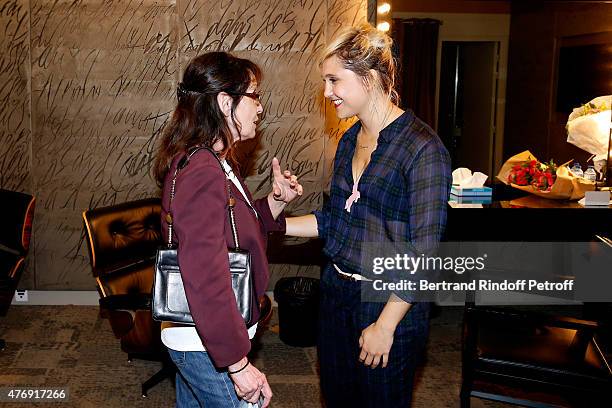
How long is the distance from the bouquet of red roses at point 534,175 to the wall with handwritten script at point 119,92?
48.2 inches

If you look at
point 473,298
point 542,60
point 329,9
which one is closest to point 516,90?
point 542,60

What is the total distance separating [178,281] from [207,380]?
267 millimetres

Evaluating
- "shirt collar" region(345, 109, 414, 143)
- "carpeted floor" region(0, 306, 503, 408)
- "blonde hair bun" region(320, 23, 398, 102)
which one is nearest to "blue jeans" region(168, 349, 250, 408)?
"shirt collar" region(345, 109, 414, 143)

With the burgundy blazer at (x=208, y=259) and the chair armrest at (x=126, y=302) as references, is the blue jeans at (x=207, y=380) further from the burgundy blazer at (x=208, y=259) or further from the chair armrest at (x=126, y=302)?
the chair armrest at (x=126, y=302)

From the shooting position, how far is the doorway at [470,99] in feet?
16.9

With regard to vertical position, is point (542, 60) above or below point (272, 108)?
above

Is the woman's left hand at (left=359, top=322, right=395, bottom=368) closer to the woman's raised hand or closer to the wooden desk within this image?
the woman's raised hand

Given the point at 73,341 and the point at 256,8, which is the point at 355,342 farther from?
the point at 256,8

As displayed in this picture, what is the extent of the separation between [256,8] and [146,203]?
1.63 meters

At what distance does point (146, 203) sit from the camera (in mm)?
3678

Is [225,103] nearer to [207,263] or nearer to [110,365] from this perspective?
[207,263]

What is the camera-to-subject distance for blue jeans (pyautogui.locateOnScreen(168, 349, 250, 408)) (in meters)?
1.68

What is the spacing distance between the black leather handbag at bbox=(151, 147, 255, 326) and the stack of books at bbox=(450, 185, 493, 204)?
8.01ft

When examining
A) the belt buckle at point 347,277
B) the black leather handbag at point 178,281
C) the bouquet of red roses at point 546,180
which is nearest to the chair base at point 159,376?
the belt buckle at point 347,277
